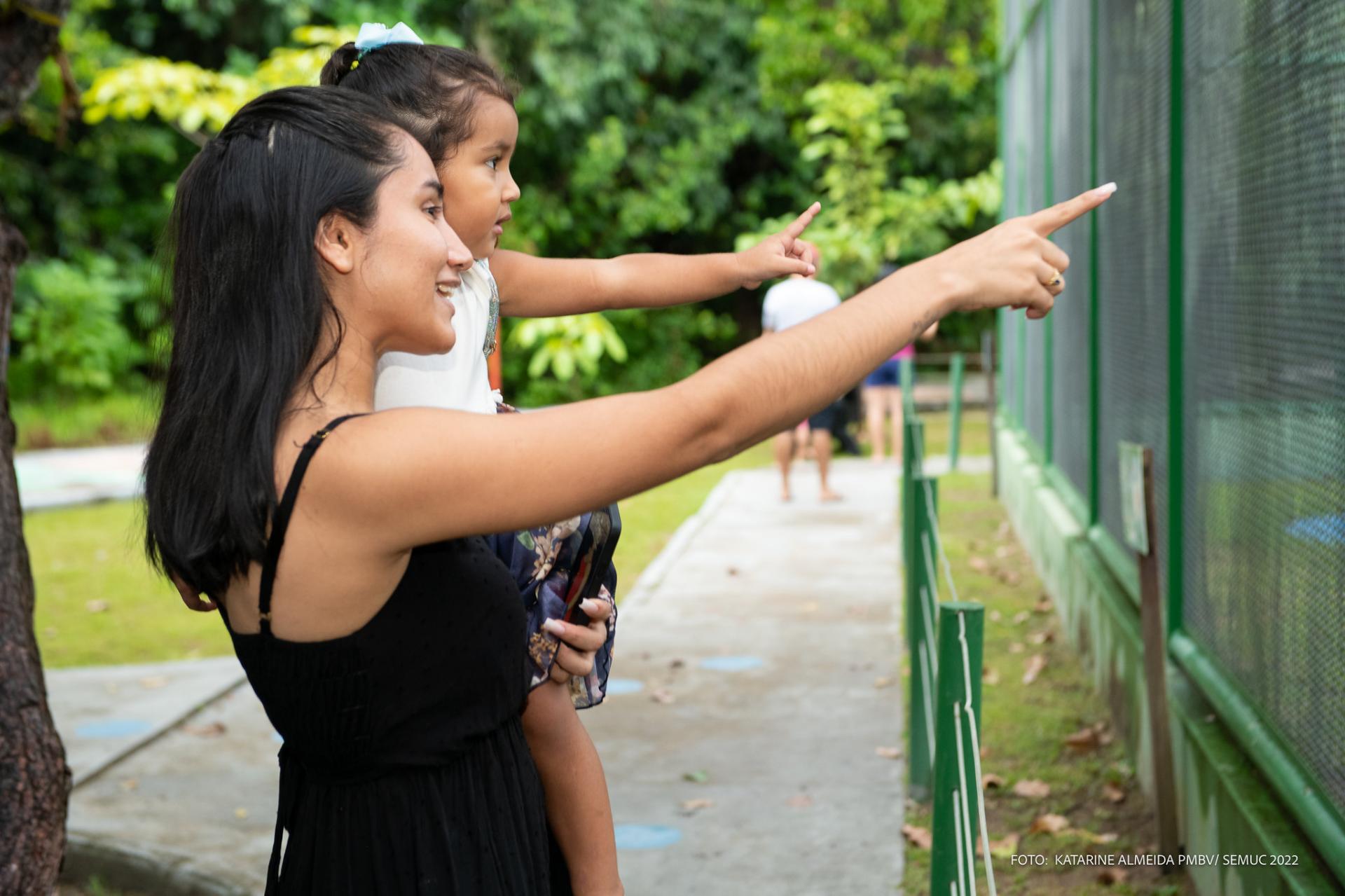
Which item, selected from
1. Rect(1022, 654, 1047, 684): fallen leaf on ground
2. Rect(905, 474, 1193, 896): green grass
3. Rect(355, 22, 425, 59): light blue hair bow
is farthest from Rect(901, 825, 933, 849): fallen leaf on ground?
Rect(355, 22, 425, 59): light blue hair bow

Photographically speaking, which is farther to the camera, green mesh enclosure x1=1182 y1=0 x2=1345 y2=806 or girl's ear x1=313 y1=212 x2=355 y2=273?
green mesh enclosure x1=1182 y1=0 x2=1345 y2=806

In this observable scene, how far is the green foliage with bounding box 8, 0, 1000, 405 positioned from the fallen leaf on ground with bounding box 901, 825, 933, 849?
11.9 m

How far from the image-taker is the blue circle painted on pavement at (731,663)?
6.93m

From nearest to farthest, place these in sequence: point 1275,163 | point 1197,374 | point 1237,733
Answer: point 1275,163, point 1237,733, point 1197,374

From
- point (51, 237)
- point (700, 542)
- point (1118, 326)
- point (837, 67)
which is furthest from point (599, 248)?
point (1118, 326)

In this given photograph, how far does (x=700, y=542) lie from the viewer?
10445 millimetres

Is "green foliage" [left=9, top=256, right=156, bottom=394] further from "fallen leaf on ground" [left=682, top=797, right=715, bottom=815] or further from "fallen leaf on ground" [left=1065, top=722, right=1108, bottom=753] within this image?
"fallen leaf on ground" [left=1065, top=722, right=1108, bottom=753]

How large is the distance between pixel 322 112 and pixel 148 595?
27.6 feet

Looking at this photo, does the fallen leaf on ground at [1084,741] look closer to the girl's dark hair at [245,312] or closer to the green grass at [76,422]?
the girl's dark hair at [245,312]

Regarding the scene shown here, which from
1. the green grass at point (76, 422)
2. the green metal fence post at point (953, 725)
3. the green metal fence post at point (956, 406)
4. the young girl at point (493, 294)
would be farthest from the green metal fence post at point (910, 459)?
the green grass at point (76, 422)

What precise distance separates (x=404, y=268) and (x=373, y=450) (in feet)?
0.80

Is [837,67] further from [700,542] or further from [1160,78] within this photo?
[1160,78]

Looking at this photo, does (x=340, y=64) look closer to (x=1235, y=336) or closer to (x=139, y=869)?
(x=1235, y=336)

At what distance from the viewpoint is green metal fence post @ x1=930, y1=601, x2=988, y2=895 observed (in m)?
2.73
